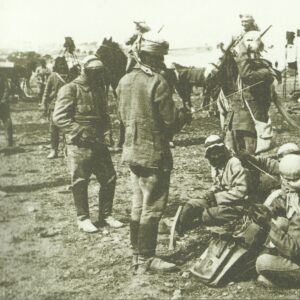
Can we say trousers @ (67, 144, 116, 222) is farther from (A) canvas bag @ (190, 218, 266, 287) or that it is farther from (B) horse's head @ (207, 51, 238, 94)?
(B) horse's head @ (207, 51, 238, 94)

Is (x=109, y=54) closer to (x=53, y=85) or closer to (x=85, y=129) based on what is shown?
(x=53, y=85)

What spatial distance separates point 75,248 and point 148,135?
151cm

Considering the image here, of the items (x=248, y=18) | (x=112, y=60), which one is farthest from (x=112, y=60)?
(x=248, y=18)

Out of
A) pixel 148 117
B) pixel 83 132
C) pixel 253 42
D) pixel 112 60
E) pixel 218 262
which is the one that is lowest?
pixel 218 262

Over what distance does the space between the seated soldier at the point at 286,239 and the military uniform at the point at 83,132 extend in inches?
81.0

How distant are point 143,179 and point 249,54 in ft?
8.41

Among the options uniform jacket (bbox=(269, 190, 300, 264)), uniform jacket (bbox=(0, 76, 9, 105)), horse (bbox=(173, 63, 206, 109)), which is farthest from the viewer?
horse (bbox=(173, 63, 206, 109))

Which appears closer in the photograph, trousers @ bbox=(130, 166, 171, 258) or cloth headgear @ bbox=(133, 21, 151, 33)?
trousers @ bbox=(130, 166, 171, 258)

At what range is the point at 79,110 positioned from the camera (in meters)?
5.60

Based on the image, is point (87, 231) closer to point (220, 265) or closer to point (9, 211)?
point (9, 211)

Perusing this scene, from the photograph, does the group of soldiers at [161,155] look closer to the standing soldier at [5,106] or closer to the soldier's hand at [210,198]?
the soldier's hand at [210,198]

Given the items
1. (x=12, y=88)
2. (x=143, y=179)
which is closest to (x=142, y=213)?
(x=143, y=179)

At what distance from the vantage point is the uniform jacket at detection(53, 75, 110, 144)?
5527 millimetres

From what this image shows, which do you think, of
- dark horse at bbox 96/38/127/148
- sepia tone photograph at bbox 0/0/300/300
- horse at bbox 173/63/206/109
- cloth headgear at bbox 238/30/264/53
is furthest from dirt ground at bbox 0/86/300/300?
horse at bbox 173/63/206/109
